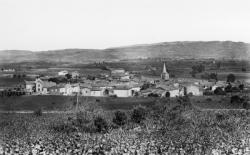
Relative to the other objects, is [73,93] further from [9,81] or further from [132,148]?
[132,148]

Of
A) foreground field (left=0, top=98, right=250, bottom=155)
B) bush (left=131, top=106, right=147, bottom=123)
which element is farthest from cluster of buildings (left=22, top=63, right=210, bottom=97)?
bush (left=131, top=106, right=147, bottom=123)

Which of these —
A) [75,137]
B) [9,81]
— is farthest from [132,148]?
[9,81]

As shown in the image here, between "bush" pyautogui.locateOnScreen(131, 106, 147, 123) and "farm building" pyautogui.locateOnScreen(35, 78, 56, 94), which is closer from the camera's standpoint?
"bush" pyautogui.locateOnScreen(131, 106, 147, 123)

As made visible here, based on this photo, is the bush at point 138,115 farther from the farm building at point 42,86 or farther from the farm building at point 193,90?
the farm building at point 42,86

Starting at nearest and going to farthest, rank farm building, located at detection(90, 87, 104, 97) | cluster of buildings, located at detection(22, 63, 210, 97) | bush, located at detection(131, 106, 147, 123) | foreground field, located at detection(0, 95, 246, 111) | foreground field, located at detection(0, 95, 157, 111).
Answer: bush, located at detection(131, 106, 147, 123) < foreground field, located at detection(0, 95, 246, 111) < foreground field, located at detection(0, 95, 157, 111) < cluster of buildings, located at detection(22, 63, 210, 97) < farm building, located at detection(90, 87, 104, 97)

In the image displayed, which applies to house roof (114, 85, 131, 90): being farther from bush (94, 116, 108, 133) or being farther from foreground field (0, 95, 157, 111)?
bush (94, 116, 108, 133)

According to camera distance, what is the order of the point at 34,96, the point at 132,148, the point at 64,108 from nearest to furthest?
the point at 132,148 < the point at 64,108 < the point at 34,96

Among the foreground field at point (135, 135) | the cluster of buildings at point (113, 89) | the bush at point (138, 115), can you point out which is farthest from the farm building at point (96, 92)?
the bush at point (138, 115)
